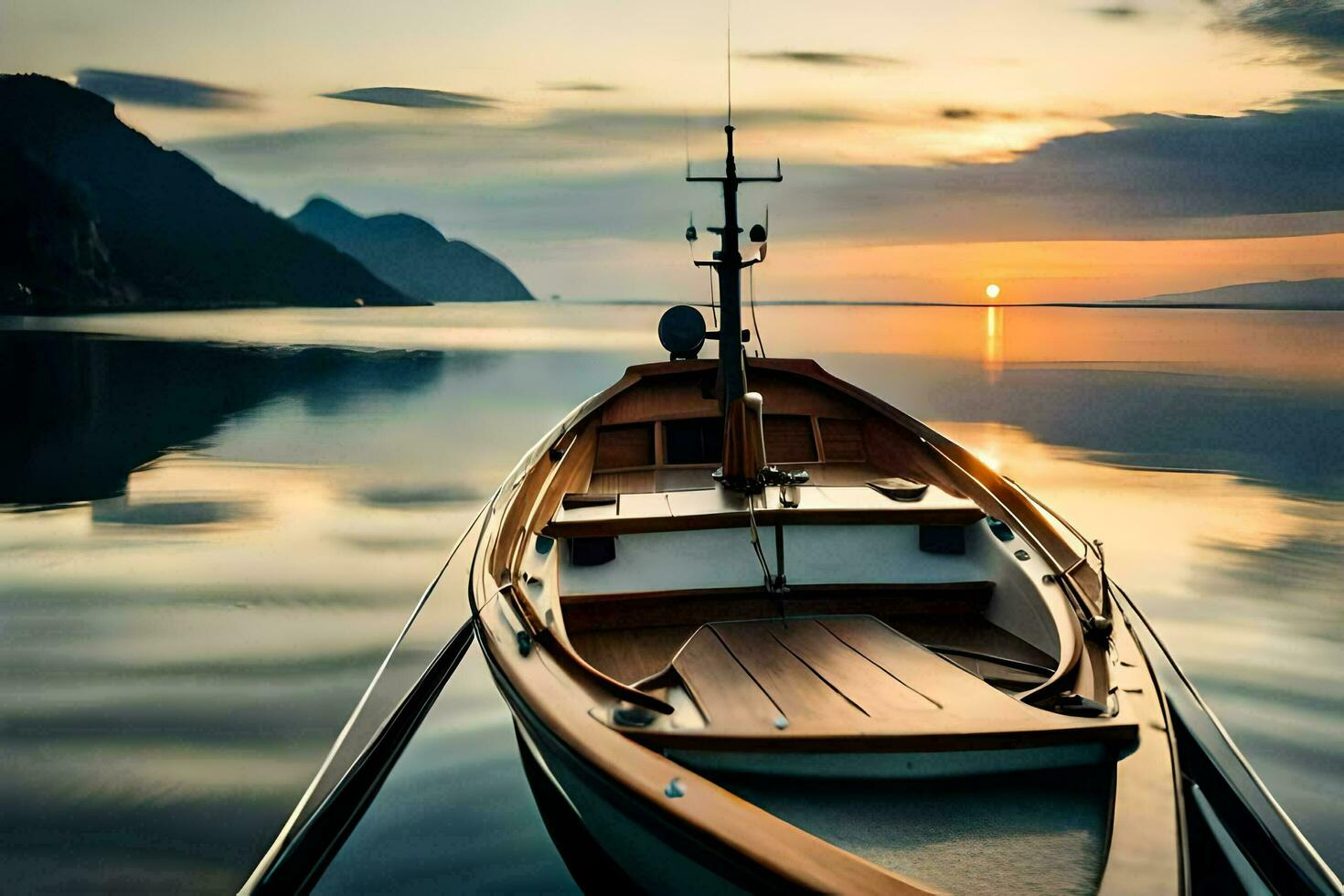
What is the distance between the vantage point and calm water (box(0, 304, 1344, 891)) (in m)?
6.52

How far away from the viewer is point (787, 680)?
466 cm

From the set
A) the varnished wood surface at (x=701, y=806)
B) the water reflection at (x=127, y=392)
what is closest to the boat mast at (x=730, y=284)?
the varnished wood surface at (x=701, y=806)

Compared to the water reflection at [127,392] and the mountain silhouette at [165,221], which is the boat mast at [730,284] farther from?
the mountain silhouette at [165,221]

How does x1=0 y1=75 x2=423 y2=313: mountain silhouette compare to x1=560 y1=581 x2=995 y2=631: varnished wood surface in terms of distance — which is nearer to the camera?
x1=560 y1=581 x2=995 y2=631: varnished wood surface

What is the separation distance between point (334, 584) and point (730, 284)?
706 cm

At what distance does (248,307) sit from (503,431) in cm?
14957

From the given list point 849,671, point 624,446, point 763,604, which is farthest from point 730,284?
point 849,671

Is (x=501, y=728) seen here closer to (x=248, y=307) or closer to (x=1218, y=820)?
(x=1218, y=820)

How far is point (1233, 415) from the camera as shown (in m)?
31.3

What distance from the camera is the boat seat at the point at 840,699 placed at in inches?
152

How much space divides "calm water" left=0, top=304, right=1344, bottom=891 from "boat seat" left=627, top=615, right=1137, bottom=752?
2.32m

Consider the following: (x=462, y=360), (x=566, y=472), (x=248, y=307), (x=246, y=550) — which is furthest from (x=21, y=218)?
(x=566, y=472)

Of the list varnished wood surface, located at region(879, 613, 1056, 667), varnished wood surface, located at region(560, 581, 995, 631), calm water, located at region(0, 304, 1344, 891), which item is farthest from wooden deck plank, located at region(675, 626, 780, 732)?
calm water, located at region(0, 304, 1344, 891)

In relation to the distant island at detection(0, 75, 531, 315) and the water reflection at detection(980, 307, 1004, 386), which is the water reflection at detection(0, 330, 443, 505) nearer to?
the water reflection at detection(980, 307, 1004, 386)
